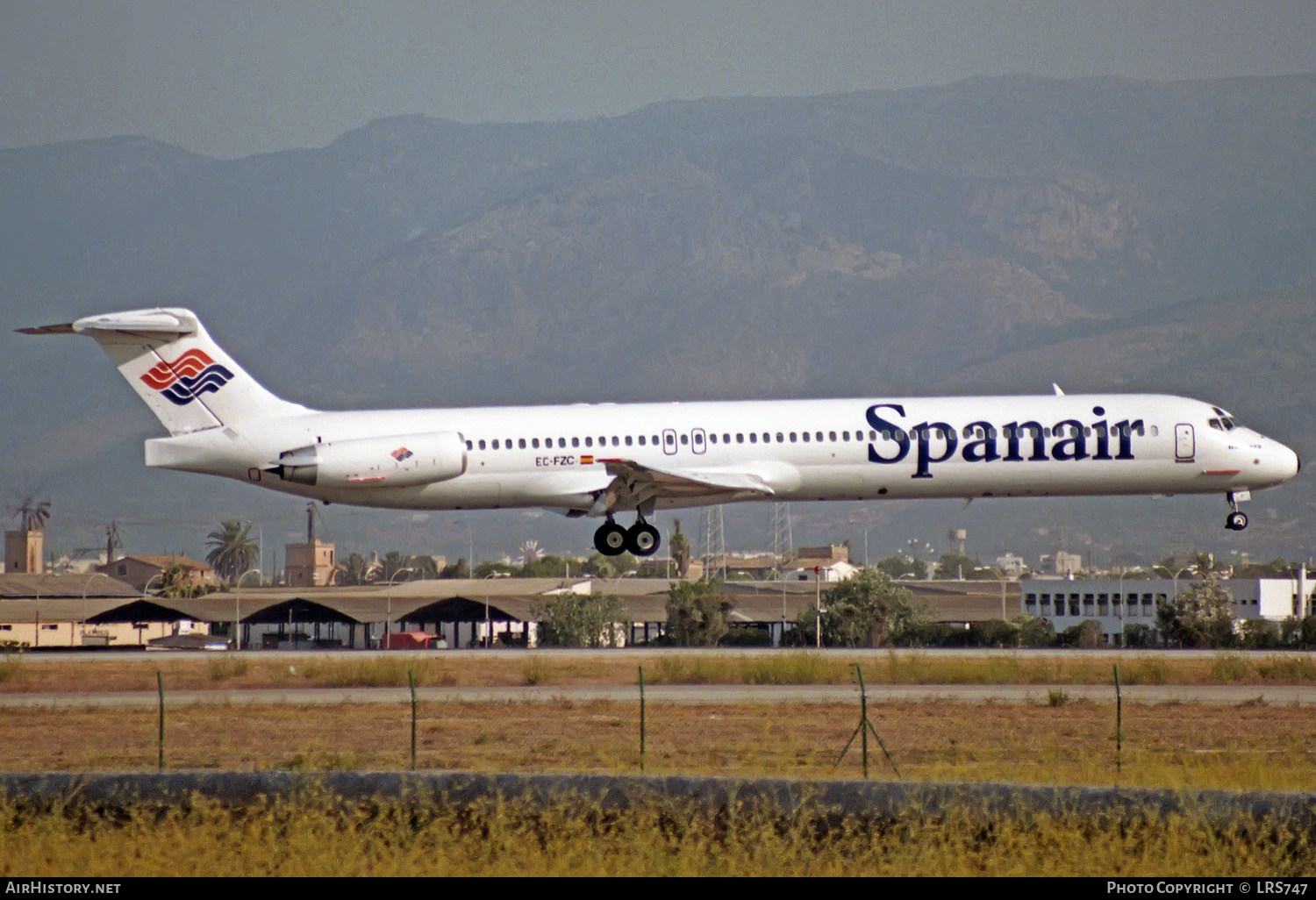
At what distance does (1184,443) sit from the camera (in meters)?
42.4

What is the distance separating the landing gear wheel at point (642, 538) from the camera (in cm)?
4122

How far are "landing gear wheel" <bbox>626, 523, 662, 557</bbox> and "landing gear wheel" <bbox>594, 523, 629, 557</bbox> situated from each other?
0.17 metres

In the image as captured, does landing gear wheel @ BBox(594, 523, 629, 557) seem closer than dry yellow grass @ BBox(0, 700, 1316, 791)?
No

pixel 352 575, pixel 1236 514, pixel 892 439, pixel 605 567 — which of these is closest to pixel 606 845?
pixel 892 439

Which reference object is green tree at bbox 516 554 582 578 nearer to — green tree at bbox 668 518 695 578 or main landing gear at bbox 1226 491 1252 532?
green tree at bbox 668 518 695 578

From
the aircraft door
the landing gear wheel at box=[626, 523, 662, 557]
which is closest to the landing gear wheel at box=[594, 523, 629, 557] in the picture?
the landing gear wheel at box=[626, 523, 662, 557]

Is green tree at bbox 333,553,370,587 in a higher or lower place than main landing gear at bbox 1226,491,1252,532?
lower

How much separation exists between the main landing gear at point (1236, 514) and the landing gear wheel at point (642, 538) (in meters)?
14.0

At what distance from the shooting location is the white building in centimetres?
7725

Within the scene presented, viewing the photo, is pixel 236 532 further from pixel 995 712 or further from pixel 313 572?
pixel 995 712

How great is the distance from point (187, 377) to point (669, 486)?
11601 mm

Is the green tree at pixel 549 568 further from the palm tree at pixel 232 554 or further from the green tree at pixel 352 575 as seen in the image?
the palm tree at pixel 232 554

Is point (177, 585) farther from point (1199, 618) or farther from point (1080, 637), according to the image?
point (1199, 618)

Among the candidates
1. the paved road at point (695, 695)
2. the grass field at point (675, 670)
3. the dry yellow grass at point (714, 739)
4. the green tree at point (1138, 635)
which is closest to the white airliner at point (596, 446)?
the grass field at point (675, 670)
